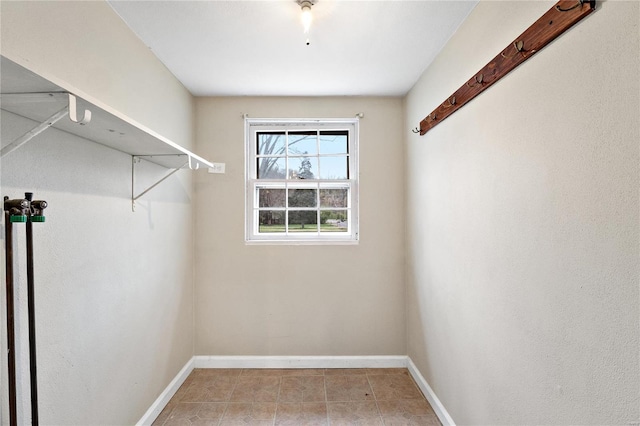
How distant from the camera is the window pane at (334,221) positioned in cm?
279

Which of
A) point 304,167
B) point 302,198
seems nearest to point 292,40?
point 304,167

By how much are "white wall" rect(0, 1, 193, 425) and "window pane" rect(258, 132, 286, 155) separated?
821 millimetres

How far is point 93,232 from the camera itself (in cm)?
143

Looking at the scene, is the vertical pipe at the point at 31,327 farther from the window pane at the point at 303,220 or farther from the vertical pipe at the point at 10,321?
the window pane at the point at 303,220

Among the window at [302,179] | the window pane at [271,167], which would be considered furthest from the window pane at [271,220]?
the window pane at [271,167]

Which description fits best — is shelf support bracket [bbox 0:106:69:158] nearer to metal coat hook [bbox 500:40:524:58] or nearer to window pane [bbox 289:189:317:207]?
metal coat hook [bbox 500:40:524:58]

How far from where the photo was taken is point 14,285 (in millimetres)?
1036

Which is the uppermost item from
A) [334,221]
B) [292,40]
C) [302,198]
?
[292,40]

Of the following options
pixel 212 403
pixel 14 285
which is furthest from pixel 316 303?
pixel 14 285

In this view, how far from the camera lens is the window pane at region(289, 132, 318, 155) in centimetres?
280

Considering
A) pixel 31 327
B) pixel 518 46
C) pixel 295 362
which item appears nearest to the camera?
pixel 31 327

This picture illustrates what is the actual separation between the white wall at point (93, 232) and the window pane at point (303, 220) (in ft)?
3.47

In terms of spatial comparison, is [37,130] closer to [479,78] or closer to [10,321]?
[10,321]

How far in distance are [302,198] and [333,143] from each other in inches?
24.1
